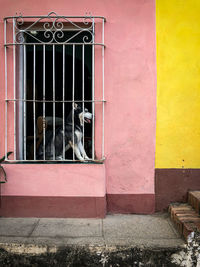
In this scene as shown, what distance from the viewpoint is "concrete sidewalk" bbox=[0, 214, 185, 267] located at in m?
3.12

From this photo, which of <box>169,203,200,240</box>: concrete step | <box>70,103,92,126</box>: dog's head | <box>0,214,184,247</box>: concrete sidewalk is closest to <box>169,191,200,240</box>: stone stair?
<box>169,203,200,240</box>: concrete step

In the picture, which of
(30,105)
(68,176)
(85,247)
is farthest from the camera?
(30,105)

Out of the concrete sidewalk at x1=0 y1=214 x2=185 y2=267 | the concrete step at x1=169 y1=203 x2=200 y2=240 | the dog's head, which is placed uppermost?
the dog's head

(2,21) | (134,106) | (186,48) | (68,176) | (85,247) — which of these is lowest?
(85,247)

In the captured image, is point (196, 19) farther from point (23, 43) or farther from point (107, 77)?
point (23, 43)

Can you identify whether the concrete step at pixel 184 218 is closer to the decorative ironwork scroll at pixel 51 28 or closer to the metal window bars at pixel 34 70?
the metal window bars at pixel 34 70

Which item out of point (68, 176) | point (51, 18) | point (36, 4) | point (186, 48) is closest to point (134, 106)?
point (186, 48)

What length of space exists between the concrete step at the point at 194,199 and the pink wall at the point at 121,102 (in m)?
0.53

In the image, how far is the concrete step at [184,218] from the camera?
10.7 ft

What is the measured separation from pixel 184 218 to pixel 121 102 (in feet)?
5.74

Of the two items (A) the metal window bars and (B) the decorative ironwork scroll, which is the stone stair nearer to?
(A) the metal window bars

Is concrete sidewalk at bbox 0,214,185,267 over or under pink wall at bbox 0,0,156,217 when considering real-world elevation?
under

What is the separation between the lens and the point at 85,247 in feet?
10.3

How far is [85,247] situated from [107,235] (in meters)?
0.35
